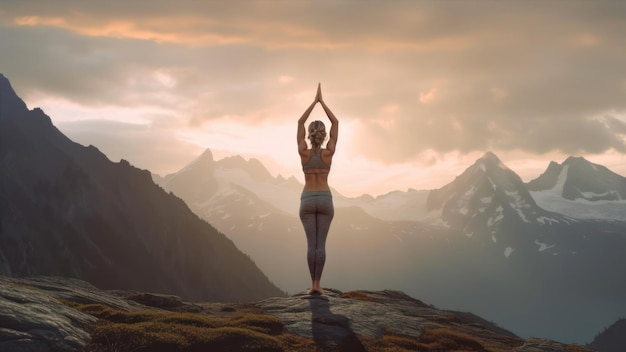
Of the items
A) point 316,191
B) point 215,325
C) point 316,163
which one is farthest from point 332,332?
point 316,163

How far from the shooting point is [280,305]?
23.3 meters

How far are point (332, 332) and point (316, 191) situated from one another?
6054 millimetres

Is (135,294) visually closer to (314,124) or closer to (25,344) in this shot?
(314,124)

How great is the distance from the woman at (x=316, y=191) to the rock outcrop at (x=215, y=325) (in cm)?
208

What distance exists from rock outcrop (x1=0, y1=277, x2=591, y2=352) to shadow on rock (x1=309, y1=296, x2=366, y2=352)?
0.03m

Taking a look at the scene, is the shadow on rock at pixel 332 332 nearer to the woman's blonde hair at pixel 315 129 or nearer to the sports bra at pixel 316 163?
the sports bra at pixel 316 163

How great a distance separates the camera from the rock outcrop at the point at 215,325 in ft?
47.1

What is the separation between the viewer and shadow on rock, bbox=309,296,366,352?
17.0 m

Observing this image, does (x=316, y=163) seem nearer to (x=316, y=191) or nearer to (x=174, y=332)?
(x=316, y=191)

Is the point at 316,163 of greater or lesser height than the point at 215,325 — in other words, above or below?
above

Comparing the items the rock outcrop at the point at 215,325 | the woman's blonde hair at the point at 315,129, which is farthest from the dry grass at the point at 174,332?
the woman's blonde hair at the point at 315,129

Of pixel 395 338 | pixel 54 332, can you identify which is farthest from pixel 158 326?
pixel 395 338

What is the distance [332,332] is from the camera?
18328 mm

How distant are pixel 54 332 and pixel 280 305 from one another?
34.3ft
